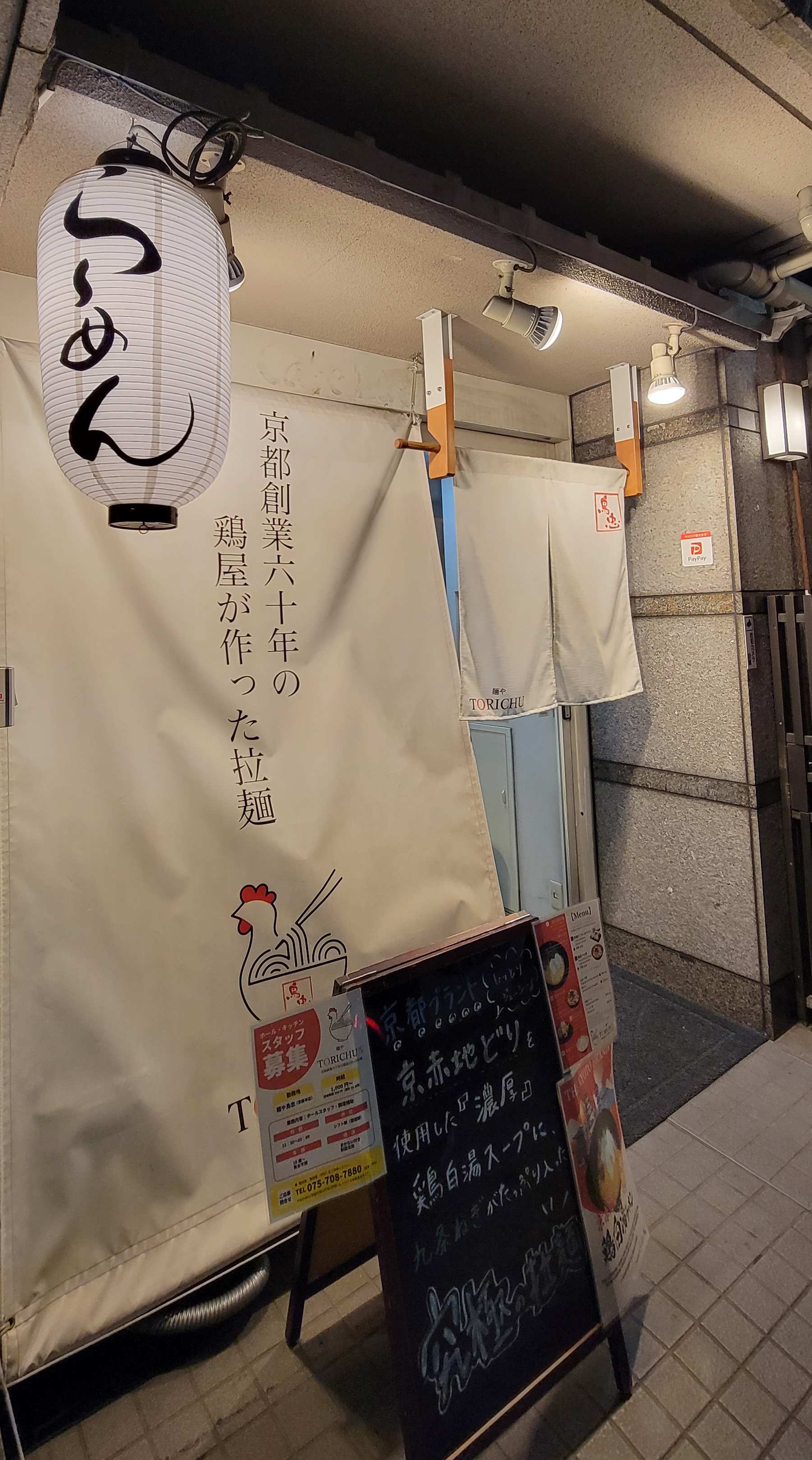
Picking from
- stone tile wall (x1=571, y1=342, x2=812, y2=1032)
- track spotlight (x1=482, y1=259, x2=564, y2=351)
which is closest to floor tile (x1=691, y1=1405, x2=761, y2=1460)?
stone tile wall (x1=571, y1=342, x2=812, y2=1032)

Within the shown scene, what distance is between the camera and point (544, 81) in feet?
6.53

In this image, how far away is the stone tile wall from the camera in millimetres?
3145

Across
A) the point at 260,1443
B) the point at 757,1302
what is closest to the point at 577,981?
the point at 757,1302

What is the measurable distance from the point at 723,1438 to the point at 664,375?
352 centimetres

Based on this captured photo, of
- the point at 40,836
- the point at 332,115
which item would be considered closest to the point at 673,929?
the point at 40,836

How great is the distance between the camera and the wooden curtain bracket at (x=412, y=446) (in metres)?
2.35

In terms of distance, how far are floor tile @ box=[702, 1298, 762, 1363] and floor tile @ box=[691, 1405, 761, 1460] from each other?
0.17m

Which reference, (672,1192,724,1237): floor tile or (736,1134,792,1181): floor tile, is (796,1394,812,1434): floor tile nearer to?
(672,1192,724,1237): floor tile

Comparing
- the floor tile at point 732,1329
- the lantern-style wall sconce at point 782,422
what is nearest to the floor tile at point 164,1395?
the floor tile at point 732,1329

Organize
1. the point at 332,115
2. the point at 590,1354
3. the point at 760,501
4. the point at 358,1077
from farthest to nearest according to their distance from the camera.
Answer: the point at 760,501 → the point at 332,115 → the point at 590,1354 → the point at 358,1077

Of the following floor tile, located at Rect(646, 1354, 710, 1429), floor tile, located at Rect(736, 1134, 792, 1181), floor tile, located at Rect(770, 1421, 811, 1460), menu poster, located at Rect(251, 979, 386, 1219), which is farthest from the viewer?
floor tile, located at Rect(736, 1134, 792, 1181)

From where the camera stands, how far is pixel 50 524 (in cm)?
178

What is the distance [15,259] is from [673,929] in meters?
3.84

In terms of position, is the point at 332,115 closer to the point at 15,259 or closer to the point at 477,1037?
A: the point at 15,259
